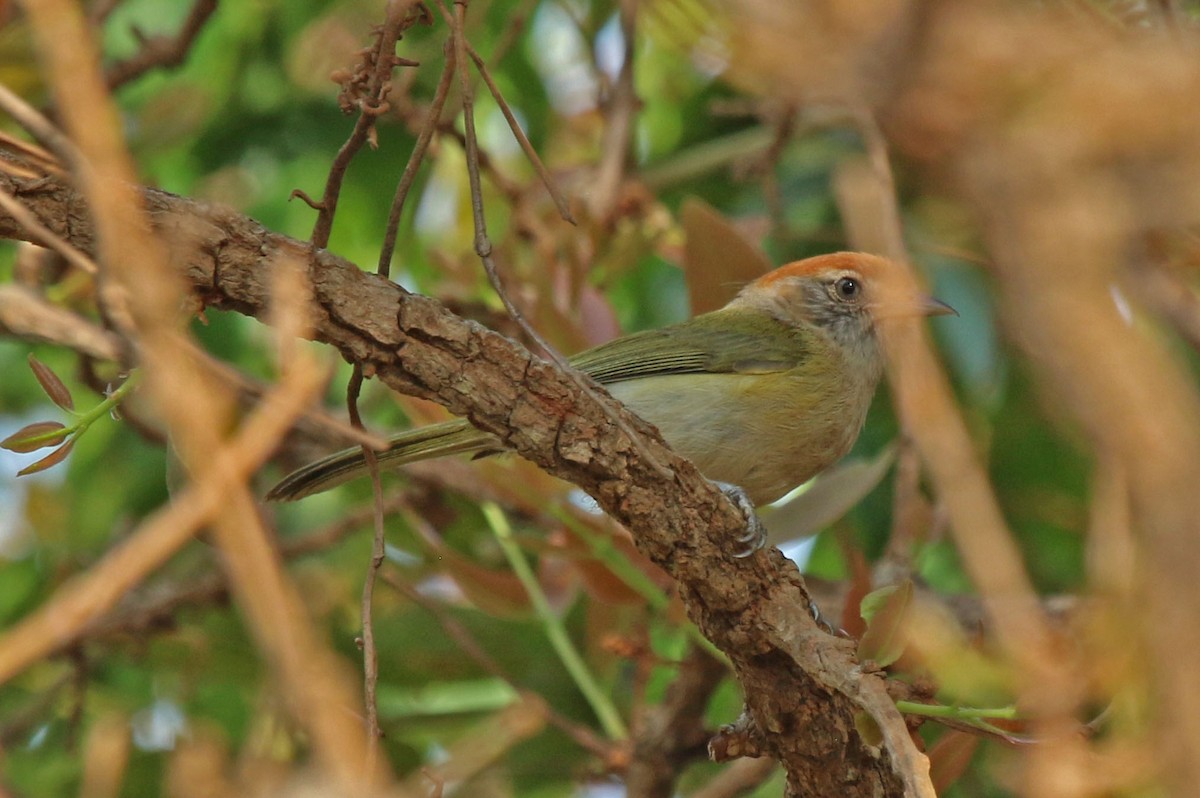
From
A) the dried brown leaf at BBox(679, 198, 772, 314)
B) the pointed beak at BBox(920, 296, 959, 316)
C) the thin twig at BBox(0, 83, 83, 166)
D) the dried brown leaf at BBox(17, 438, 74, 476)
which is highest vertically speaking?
the thin twig at BBox(0, 83, 83, 166)

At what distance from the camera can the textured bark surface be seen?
245 centimetres

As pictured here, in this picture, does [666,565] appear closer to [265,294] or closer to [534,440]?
[534,440]

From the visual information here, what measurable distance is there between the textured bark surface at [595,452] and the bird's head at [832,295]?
1.99 meters

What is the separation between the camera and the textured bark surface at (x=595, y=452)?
2451 mm

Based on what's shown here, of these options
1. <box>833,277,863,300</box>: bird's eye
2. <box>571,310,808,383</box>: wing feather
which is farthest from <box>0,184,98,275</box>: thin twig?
<box>833,277,863,300</box>: bird's eye

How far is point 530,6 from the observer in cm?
467

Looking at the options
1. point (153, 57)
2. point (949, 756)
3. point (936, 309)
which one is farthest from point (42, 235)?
point (936, 309)

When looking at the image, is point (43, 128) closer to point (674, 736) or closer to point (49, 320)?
point (49, 320)

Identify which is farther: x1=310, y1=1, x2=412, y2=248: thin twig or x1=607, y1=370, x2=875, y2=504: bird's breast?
x1=607, y1=370, x2=875, y2=504: bird's breast

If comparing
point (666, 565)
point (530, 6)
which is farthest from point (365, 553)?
point (666, 565)

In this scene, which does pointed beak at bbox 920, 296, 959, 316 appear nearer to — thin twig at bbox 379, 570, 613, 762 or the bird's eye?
the bird's eye

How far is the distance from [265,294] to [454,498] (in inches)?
99.0

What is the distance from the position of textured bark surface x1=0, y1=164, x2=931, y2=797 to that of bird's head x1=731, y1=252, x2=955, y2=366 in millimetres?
1992

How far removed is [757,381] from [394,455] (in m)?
1.16
